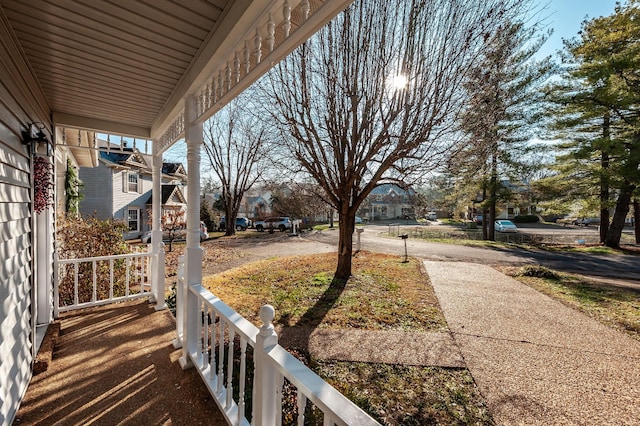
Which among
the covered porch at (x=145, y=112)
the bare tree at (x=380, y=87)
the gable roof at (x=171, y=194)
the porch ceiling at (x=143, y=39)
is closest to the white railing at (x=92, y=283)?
the covered porch at (x=145, y=112)

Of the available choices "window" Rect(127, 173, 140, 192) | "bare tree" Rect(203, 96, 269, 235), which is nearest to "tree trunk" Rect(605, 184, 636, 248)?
"bare tree" Rect(203, 96, 269, 235)

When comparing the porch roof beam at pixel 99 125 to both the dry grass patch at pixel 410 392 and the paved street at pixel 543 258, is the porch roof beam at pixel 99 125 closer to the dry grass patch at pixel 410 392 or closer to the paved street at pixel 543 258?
the dry grass patch at pixel 410 392

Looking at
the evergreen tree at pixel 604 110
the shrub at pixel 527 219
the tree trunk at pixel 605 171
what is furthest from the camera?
the shrub at pixel 527 219

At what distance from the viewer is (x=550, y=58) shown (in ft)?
38.1

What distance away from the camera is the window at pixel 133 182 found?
15.1 metres

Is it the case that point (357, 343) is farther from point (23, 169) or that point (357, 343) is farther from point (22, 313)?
point (23, 169)

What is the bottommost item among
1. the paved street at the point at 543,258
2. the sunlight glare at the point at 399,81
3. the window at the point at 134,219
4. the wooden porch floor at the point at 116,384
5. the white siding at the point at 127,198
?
the paved street at the point at 543,258

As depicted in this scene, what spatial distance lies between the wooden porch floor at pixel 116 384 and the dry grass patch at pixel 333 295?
1533 mm

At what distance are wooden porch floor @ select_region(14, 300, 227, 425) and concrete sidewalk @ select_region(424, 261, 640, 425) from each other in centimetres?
278

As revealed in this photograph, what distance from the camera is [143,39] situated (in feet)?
6.67

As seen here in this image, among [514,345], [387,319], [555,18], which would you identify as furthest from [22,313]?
[555,18]

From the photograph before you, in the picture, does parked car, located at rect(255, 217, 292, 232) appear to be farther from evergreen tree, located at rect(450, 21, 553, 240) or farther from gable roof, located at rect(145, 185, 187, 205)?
evergreen tree, located at rect(450, 21, 553, 240)

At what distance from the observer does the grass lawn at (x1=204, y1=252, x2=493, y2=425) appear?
2.53 metres

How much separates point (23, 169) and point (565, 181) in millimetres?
16775
